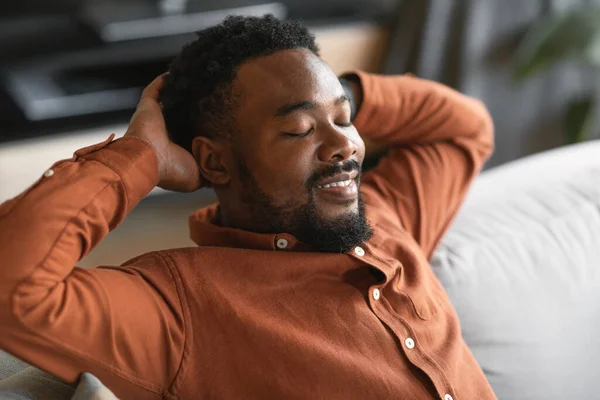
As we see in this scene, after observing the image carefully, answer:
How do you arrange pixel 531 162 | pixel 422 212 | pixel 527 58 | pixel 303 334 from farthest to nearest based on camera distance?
pixel 527 58, pixel 531 162, pixel 422 212, pixel 303 334

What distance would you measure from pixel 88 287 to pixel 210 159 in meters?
0.31

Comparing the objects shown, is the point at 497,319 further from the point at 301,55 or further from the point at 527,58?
the point at 527,58

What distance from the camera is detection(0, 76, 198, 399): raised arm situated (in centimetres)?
89

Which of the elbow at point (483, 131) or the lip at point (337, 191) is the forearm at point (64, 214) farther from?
the elbow at point (483, 131)

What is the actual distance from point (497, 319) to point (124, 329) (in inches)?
27.1

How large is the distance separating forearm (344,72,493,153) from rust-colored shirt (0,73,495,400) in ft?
0.60

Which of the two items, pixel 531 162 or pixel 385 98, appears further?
pixel 531 162

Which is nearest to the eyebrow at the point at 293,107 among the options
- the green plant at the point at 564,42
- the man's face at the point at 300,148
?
the man's face at the point at 300,148

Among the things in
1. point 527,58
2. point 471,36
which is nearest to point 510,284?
point 527,58

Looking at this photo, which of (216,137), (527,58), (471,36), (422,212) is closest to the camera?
(216,137)

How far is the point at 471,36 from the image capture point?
8.01 ft

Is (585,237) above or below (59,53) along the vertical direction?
below

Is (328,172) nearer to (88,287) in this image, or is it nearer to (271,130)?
(271,130)

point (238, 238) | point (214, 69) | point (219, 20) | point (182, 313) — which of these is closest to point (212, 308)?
point (182, 313)
